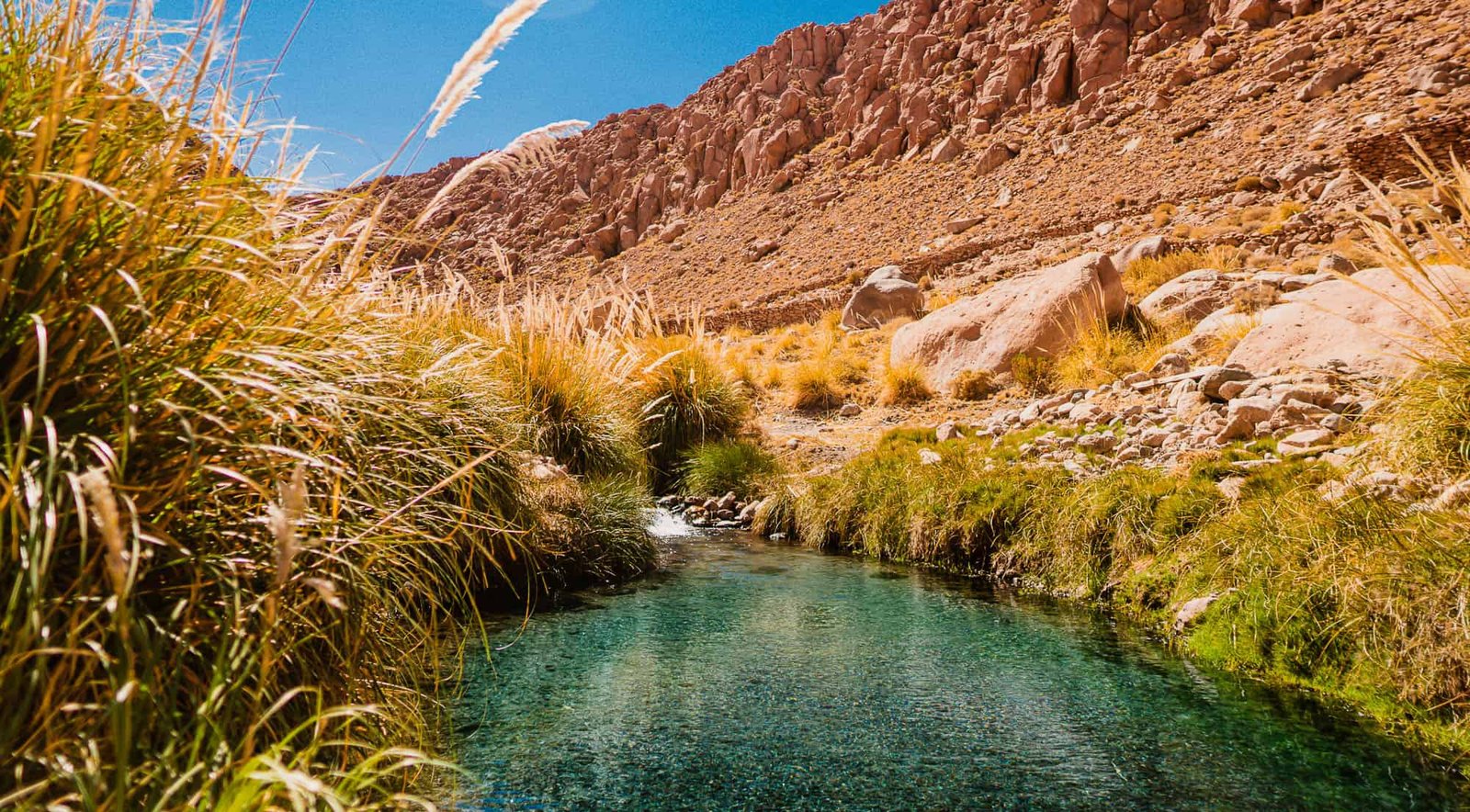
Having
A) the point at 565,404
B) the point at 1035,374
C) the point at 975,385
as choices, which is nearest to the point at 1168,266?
the point at 1035,374

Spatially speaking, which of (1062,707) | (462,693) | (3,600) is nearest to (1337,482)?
(1062,707)

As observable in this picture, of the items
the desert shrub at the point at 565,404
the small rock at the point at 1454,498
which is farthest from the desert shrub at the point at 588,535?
the small rock at the point at 1454,498

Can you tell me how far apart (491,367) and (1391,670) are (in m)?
4.80

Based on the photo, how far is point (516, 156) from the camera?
8.00 ft

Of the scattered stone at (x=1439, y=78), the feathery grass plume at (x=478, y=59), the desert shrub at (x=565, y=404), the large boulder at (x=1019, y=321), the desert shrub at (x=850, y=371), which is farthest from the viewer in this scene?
the scattered stone at (x=1439, y=78)

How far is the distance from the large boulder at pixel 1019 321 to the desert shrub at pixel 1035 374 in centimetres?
21

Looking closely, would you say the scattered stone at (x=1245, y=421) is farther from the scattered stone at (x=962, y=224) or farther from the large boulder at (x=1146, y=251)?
the scattered stone at (x=962, y=224)

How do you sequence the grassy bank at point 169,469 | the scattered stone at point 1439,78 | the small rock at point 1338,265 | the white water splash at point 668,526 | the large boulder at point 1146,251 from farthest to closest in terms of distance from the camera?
the scattered stone at point 1439,78
the large boulder at point 1146,251
the small rock at point 1338,265
the white water splash at point 668,526
the grassy bank at point 169,469

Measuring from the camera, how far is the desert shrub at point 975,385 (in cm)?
983

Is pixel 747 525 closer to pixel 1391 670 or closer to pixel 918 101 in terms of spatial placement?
pixel 1391 670

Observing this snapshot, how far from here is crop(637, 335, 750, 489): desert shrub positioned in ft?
26.6

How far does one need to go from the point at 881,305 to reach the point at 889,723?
45.7 ft

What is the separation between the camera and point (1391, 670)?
9.03ft

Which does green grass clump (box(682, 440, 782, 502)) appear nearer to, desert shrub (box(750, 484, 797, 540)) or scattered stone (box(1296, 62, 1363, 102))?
desert shrub (box(750, 484, 797, 540))
